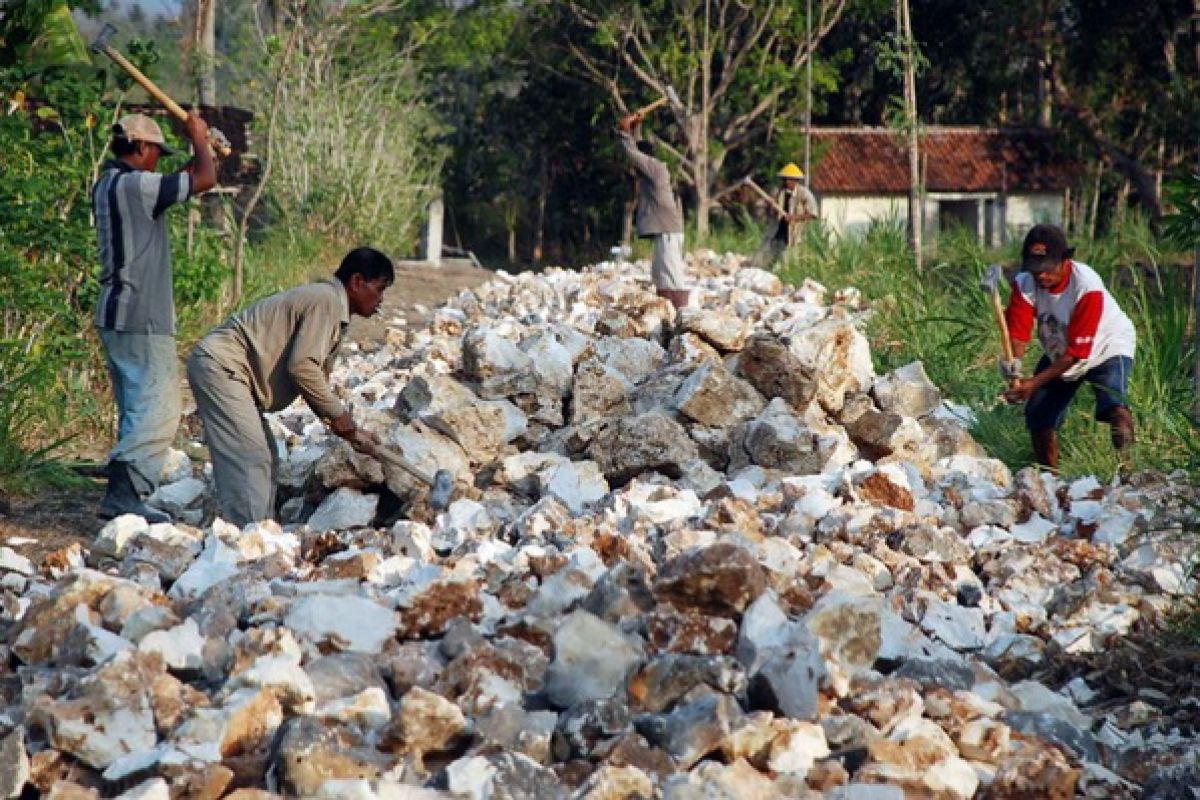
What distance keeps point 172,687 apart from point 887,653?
1.80 m

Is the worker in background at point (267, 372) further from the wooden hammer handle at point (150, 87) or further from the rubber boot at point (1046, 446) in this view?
the rubber boot at point (1046, 446)

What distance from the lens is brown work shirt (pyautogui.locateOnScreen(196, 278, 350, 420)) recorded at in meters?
5.84

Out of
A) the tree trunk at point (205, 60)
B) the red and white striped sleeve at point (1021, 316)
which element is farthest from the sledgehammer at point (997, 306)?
the tree trunk at point (205, 60)

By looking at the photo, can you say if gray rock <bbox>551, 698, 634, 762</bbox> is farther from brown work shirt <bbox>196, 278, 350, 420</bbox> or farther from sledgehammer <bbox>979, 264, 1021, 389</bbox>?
sledgehammer <bbox>979, 264, 1021, 389</bbox>

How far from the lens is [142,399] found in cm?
626

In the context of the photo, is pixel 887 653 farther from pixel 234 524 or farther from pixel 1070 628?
pixel 234 524

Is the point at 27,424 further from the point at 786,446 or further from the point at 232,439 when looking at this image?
the point at 786,446

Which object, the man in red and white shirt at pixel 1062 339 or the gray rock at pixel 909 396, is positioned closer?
the man in red and white shirt at pixel 1062 339

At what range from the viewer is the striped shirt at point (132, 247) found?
6125 mm

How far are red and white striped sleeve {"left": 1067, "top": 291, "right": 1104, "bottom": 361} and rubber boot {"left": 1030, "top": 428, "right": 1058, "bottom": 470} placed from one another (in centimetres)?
41

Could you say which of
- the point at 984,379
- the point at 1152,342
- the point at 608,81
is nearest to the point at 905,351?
the point at 984,379

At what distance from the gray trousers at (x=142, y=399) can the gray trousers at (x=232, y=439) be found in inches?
9.4

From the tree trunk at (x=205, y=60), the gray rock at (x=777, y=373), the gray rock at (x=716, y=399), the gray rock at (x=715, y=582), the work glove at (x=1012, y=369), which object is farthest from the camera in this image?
the tree trunk at (x=205, y=60)

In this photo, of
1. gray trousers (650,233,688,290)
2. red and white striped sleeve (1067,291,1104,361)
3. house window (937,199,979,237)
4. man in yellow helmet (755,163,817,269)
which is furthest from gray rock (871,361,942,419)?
house window (937,199,979,237)
